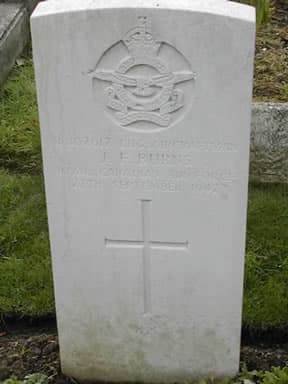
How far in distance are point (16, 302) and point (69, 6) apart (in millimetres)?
1628

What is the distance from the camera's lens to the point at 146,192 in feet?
9.34

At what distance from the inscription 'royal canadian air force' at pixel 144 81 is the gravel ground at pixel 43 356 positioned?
123 centimetres

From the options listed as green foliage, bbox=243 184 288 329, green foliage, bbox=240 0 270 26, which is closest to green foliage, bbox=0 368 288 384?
green foliage, bbox=243 184 288 329

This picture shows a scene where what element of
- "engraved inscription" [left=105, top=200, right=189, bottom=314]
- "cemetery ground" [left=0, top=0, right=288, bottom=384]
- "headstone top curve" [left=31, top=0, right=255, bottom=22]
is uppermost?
"headstone top curve" [left=31, top=0, right=255, bottom=22]

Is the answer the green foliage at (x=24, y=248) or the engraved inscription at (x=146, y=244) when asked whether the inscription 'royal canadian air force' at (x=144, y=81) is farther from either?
the green foliage at (x=24, y=248)

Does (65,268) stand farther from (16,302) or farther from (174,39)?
(174,39)

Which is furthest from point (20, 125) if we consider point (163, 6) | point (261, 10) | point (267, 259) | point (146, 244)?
point (163, 6)

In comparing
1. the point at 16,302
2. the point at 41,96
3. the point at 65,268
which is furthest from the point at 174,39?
the point at 16,302

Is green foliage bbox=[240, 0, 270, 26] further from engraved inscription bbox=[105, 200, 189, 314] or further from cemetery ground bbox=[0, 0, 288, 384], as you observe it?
engraved inscription bbox=[105, 200, 189, 314]

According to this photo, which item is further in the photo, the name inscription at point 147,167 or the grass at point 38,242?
the grass at point 38,242

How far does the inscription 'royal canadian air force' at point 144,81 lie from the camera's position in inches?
101

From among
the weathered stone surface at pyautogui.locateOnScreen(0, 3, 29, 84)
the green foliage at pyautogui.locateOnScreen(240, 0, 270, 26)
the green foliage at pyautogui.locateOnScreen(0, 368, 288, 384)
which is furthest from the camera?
the weathered stone surface at pyautogui.locateOnScreen(0, 3, 29, 84)

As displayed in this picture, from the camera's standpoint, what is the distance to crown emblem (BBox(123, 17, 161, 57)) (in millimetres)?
2527

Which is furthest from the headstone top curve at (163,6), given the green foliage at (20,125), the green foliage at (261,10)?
the green foliage at (261,10)
